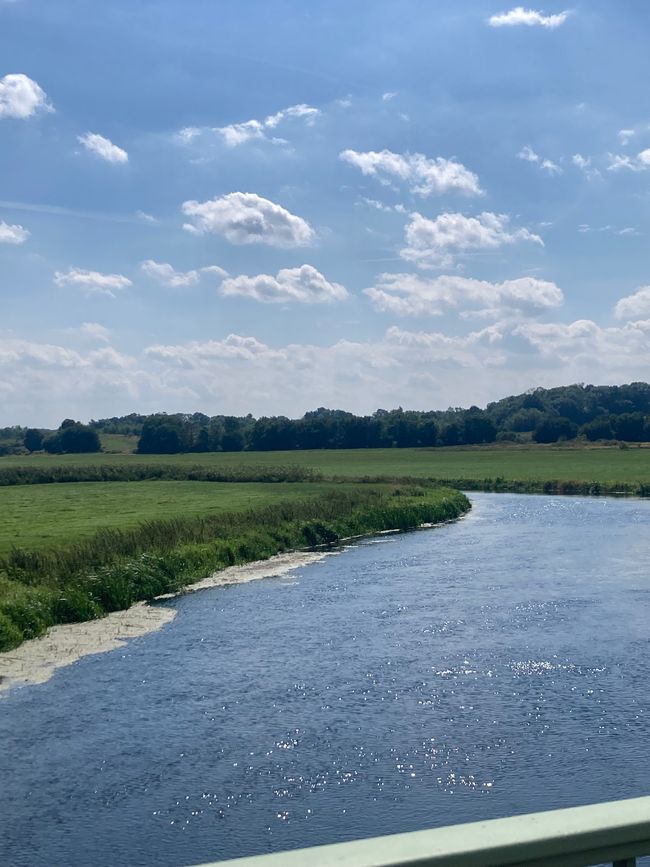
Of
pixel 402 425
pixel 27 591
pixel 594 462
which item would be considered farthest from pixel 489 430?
pixel 27 591

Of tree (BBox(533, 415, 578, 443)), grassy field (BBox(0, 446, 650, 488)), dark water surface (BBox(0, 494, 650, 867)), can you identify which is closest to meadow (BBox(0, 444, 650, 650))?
grassy field (BBox(0, 446, 650, 488))

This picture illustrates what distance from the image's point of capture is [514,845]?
2787 mm

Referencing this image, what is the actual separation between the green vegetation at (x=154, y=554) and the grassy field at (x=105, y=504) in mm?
2936

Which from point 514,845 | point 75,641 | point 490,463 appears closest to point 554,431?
point 490,463

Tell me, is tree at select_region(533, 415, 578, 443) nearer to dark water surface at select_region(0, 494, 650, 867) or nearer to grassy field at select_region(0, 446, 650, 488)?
grassy field at select_region(0, 446, 650, 488)

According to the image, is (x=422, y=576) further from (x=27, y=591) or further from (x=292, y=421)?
(x=292, y=421)

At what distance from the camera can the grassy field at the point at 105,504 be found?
41.0m

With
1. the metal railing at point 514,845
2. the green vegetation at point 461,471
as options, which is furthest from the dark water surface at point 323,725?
the green vegetation at point 461,471

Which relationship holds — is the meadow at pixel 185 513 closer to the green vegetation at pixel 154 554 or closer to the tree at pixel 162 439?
the green vegetation at pixel 154 554

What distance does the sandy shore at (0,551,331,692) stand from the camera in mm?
20858

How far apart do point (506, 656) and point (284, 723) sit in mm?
6907

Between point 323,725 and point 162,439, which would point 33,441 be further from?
point 323,725

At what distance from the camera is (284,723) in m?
17.1

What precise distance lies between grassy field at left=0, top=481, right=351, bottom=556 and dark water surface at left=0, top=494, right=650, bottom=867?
1323cm
